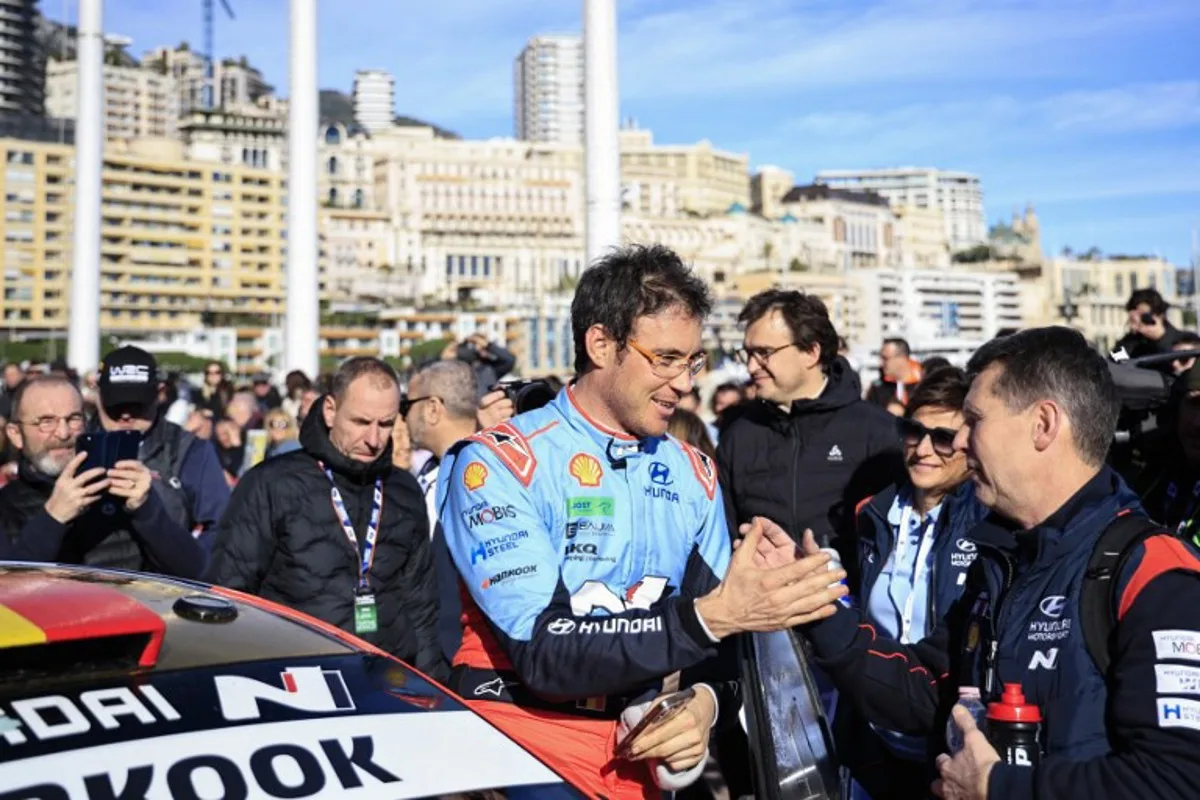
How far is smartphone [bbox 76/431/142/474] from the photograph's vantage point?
15.2 feet

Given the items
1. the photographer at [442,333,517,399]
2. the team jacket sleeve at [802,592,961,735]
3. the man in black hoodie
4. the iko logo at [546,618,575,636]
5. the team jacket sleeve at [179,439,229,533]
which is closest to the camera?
the iko logo at [546,618,575,636]

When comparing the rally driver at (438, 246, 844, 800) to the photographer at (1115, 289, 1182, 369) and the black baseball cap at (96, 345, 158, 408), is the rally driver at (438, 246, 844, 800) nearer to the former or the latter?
the black baseball cap at (96, 345, 158, 408)

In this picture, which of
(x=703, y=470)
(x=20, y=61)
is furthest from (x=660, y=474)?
(x=20, y=61)

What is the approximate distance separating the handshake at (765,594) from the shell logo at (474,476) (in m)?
0.56

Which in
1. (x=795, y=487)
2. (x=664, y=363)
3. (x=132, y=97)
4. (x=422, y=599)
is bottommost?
(x=422, y=599)

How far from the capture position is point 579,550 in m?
3.06

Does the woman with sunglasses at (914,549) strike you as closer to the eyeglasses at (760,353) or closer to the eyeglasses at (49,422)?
the eyeglasses at (760,353)

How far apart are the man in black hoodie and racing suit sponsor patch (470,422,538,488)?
2.27 metres

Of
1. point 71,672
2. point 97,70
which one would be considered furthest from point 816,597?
point 97,70

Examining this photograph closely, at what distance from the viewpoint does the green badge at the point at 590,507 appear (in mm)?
3076

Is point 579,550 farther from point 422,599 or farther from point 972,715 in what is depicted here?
point 422,599

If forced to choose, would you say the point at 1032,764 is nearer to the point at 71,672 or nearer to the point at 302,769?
the point at 302,769

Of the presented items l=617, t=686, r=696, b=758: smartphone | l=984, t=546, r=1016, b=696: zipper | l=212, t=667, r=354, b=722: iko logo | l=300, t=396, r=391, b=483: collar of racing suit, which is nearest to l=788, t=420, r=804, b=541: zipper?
l=300, t=396, r=391, b=483: collar of racing suit

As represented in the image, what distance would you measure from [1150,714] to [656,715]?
0.93 metres
